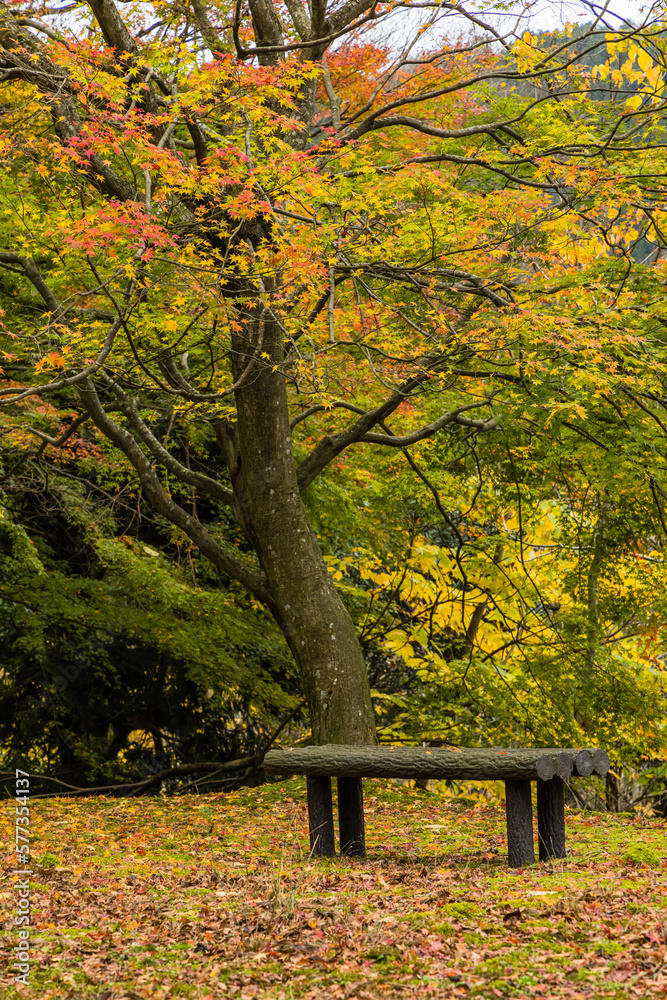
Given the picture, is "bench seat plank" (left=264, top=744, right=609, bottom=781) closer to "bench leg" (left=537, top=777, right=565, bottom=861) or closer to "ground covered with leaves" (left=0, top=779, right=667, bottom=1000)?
"bench leg" (left=537, top=777, right=565, bottom=861)

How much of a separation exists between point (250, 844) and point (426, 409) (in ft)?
15.4

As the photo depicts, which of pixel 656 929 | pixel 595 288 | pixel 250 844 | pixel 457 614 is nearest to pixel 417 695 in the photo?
pixel 457 614

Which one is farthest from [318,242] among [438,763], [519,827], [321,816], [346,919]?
[346,919]

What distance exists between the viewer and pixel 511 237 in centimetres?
759

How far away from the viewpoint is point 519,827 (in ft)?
16.3

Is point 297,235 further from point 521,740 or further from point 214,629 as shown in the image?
point 521,740

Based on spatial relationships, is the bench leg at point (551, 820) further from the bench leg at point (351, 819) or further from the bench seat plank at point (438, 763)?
the bench leg at point (351, 819)

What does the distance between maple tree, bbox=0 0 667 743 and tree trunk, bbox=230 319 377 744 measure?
0.06 feet

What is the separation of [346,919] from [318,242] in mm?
4879

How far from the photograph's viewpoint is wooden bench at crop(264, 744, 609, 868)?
189 inches

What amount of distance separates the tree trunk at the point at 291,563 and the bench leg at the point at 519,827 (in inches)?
89.9

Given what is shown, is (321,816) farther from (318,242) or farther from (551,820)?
(318,242)
